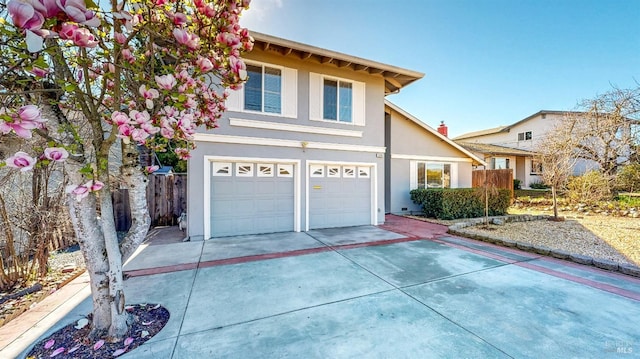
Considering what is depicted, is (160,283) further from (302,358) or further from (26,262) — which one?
(302,358)

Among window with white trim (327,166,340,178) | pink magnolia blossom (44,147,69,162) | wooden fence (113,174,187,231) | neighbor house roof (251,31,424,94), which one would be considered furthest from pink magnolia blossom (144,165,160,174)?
wooden fence (113,174,187,231)

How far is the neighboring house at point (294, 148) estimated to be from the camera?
25.1 ft

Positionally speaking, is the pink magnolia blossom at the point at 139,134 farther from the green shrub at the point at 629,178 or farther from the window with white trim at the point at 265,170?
the green shrub at the point at 629,178

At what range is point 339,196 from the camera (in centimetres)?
939

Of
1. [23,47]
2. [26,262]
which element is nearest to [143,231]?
[23,47]

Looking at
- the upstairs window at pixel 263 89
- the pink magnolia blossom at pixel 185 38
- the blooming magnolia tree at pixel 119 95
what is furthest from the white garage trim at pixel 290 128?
the pink magnolia blossom at pixel 185 38

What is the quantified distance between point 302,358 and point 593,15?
15080 millimetres

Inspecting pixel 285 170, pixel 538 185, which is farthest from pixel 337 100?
pixel 538 185

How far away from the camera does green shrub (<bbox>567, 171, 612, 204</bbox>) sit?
12.4 metres

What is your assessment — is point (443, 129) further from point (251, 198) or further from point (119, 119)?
point (119, 119)

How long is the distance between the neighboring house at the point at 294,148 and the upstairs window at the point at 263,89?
0.10 feet

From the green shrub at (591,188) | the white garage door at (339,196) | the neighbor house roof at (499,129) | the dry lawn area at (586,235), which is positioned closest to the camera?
the dry lawn area at (586,235)

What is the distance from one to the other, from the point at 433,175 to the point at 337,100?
697 centimetres

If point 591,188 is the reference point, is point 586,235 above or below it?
below
